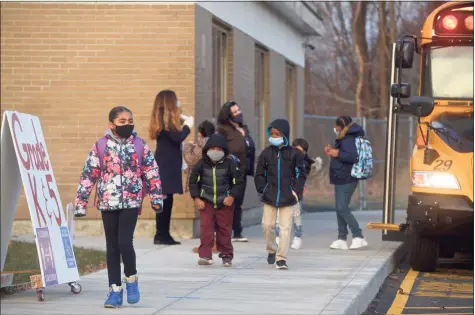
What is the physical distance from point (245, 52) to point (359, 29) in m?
31.2

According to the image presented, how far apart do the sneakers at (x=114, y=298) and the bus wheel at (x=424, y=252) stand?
5.51 meters

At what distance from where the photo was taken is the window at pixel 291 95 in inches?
1101

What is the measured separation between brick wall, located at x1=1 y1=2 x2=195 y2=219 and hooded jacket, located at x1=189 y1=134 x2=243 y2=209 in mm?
3949

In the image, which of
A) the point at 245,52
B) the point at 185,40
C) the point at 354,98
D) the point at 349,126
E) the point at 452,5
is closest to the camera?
the point at 452,5

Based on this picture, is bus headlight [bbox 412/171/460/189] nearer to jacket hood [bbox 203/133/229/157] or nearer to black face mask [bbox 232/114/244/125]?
Answer: jacket hood [bbox 203/133/229/157]

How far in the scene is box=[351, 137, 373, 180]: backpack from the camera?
15.5 metres

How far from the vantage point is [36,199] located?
10.2 m

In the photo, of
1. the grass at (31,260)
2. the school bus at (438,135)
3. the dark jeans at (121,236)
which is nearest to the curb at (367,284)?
the school bus at (438,135)

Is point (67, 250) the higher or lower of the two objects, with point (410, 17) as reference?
lower

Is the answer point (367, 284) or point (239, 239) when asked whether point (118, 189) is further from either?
point (239, 239)

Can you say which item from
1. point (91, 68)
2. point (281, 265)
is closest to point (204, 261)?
point (281, 265)

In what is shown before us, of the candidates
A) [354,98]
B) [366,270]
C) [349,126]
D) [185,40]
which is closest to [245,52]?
[185,40]

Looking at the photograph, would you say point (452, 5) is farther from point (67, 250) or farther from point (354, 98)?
point (354, 98)

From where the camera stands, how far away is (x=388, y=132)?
1455 centimetres
